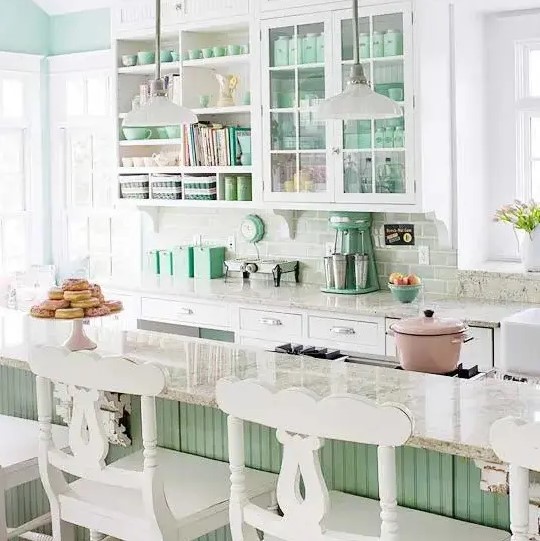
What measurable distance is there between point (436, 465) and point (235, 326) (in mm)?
2992

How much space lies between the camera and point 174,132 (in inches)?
245

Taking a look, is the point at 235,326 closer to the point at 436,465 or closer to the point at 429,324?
the point at 429,324

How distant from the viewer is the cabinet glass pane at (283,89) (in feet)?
18.3

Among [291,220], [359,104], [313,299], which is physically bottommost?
[313,299]

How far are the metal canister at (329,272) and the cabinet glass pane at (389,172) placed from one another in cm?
50

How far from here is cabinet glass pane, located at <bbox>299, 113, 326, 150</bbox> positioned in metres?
5.47

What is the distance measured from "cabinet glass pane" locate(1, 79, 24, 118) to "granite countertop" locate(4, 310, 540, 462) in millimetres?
3463

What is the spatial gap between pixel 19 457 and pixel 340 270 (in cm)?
272

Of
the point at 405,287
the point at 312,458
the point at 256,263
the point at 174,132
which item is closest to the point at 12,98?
the point at 174,132

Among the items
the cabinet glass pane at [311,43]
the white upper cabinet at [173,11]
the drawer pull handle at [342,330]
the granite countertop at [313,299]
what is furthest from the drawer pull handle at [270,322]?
the white upper cabinet at [173,11]

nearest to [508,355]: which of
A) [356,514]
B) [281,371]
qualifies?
[281,371]

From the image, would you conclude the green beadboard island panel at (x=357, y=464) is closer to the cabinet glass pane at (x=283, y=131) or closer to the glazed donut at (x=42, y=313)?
the glazed donut at (x=42, y=313)

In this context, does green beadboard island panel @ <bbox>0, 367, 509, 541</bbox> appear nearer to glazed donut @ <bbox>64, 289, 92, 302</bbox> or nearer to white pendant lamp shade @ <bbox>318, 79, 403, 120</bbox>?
glazed donut @ <bbox>64, 289, 92, 302</bbox>

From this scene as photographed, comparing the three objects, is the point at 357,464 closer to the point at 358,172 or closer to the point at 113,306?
the point at 113,306
